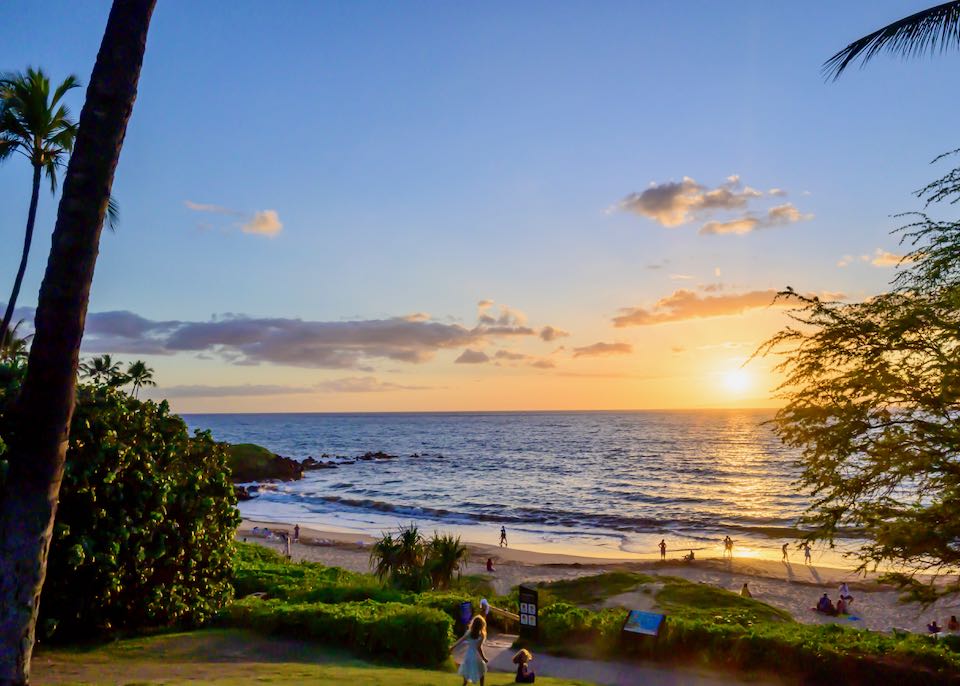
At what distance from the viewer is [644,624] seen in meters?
15.7

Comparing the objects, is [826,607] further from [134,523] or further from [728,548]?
[134,523]

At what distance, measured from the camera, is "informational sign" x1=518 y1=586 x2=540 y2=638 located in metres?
16.5

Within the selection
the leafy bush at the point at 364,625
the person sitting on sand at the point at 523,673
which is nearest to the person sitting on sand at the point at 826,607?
the leafy bush at the point at 364,625

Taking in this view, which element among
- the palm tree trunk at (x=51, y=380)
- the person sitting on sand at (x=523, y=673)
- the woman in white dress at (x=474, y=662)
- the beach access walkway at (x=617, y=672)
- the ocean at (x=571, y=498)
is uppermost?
the palm tree trunk at (x=51, y=380)

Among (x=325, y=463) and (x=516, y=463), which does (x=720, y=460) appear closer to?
(x=516, y=463)

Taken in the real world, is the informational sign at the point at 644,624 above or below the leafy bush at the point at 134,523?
below

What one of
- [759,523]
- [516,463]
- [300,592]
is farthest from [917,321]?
[516,463]

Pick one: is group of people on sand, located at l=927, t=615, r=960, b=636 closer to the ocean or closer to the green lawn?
the ocean

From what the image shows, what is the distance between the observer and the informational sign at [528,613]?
16.5 m

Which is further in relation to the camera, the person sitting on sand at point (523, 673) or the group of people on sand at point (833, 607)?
the group of people on sand at point (833, 607)

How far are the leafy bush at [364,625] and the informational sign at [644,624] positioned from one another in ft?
13.7

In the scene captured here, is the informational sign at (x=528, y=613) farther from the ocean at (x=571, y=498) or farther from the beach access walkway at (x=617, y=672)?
the ocean at (x=571, y=498)

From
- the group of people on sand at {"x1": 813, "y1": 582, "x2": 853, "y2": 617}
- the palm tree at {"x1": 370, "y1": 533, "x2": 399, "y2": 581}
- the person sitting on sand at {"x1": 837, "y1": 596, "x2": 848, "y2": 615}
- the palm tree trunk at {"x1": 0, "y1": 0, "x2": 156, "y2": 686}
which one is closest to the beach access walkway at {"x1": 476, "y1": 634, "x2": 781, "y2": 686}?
the palm tree at {"x1": 370, "y1": 533, "x2": 399, "y2": 581}

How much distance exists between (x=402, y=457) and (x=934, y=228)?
410 ft
